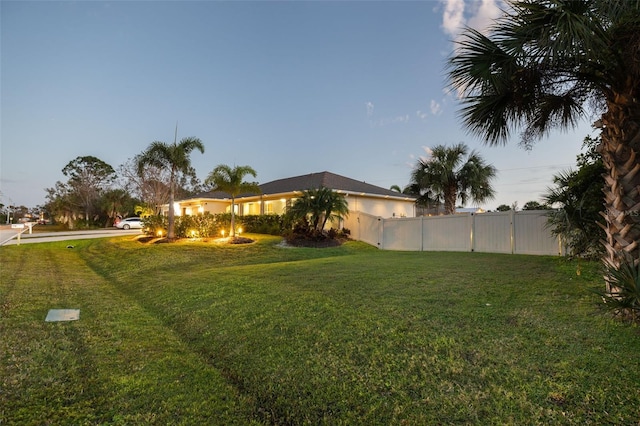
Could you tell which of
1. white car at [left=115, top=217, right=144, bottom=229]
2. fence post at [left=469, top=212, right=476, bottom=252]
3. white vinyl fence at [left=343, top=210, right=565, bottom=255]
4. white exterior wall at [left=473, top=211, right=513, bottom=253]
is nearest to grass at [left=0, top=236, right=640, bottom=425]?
white vinyl fence at [left=343, top=210, right=565, bottom=255]

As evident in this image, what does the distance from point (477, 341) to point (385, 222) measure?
13111mm

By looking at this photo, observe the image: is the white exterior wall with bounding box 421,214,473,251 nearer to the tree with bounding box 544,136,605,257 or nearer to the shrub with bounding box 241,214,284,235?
the tree with bounding box 544,136,605,257

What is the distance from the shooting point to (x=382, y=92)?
17000mm

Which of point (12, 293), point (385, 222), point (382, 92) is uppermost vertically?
point (382, 92)

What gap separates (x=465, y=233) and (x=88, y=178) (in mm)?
49136

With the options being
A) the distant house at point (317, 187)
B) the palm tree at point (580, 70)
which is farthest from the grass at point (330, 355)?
the distant house at point (317, 187)

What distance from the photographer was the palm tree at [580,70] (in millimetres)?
3797

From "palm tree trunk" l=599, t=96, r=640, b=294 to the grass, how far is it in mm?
1015

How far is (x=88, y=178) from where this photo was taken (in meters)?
43.3

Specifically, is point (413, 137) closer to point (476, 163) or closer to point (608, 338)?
point (476, 163)

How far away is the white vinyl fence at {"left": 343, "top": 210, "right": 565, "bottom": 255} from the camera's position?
37.6ft

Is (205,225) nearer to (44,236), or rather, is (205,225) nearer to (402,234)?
(402,234)

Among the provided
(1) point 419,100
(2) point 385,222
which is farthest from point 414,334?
(1) point 419,100

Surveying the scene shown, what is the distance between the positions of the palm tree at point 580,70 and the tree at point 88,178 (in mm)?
49049
